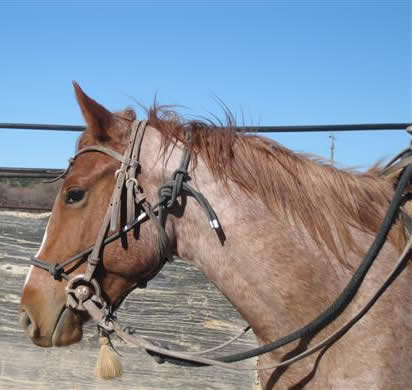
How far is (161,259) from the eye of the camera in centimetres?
220

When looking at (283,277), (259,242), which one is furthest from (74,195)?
(283,277)

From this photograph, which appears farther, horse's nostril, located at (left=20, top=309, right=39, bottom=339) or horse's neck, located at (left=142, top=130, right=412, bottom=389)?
horse's nostril, located at (left=20, top=309, right=39, bottom=339)

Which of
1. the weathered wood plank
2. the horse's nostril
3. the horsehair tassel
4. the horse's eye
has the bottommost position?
the weathered wood plank

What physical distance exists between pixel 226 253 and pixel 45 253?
793mm

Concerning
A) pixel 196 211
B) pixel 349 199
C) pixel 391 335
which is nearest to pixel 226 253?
pixel 196 211

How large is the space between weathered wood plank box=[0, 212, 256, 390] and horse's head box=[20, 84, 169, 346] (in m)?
1.52

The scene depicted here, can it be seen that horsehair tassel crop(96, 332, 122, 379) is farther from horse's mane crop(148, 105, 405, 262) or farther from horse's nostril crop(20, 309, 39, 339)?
horse's mane crop(148, 105, 405, 262)

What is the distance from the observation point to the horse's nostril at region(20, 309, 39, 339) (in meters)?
2.22

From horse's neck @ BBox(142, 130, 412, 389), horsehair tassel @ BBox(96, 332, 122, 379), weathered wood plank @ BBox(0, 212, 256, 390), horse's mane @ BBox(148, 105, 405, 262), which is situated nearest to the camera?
horse's neck @ BBox(142, 130, 412, 389)

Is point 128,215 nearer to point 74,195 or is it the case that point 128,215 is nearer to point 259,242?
point 74,195

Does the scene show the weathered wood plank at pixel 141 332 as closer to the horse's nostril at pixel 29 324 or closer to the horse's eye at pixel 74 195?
the horse's nostril at pixel 29 324

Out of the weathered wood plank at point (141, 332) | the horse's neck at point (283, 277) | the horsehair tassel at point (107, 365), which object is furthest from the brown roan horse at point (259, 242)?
the weathered wood plank at point (141, 332)

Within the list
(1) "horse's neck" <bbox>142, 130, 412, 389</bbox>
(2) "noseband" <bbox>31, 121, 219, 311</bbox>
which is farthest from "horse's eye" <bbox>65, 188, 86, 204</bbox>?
(1) "horse's neck" <bbox>142, 130, 412, 389</bbox>

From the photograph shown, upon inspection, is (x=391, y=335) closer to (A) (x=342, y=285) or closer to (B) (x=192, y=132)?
(A) (x=342, y=285)
